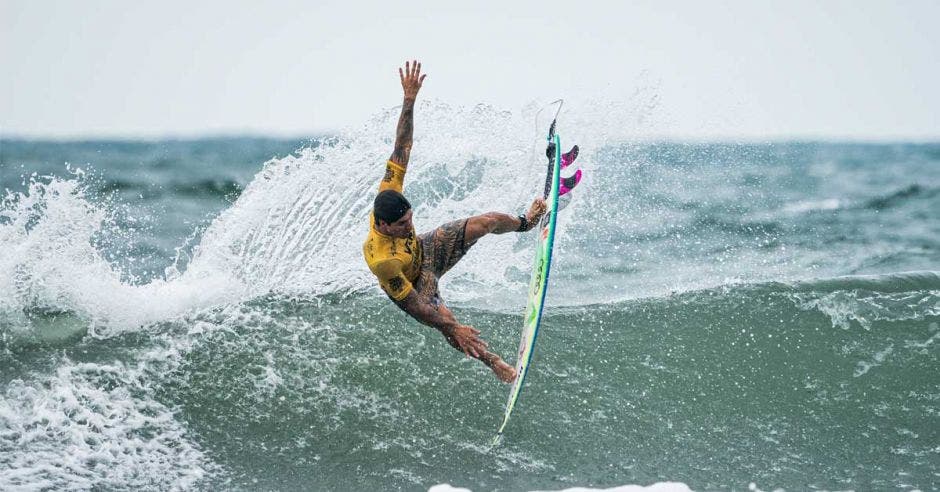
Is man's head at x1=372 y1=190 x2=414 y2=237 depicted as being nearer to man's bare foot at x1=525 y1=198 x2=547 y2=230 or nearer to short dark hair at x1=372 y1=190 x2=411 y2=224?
short dark hair at x1=372 y1=190 x2=411 y2=224

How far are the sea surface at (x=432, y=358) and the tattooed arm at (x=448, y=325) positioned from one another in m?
1.01

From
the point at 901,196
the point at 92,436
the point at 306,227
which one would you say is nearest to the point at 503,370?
the point at 92,436

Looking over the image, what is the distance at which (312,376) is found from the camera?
6988 millimetres

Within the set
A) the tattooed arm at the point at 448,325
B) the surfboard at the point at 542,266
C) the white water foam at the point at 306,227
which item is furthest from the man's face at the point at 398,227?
the white water foam at the point at 306,227

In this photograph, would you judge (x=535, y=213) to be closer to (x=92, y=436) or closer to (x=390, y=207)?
(x=390, y=207)

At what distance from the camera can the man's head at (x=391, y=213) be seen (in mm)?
5492

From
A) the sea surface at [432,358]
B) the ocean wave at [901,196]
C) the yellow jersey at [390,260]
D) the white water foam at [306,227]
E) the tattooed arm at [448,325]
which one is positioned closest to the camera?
the tattooed arm at [448,325]

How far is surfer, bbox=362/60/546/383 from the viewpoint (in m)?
5.50

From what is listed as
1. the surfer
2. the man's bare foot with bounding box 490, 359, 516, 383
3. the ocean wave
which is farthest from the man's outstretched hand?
the ocean wave

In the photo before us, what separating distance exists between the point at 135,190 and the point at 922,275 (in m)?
19.9

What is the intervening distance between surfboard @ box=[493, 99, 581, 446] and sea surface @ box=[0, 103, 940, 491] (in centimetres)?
57

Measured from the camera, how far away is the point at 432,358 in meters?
7.28

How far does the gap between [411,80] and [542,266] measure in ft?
4.98

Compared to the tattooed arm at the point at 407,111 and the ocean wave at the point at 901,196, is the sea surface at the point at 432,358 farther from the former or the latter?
the ocean wave at the point at 901,196
